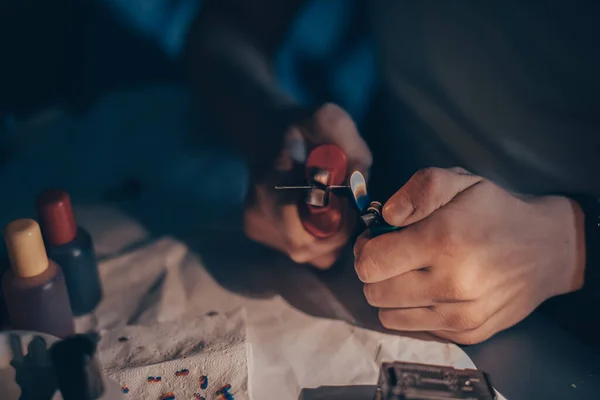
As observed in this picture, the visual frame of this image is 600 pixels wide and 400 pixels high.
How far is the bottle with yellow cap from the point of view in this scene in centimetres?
58

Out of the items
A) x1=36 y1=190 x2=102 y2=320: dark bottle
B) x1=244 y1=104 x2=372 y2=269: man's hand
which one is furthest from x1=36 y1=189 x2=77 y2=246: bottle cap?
x1=244 y1=104 x2=372 y2=269: man's hand

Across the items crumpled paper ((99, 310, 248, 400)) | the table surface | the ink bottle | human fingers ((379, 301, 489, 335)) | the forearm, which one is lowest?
crumpled paper ((99, 310, 248, 400))

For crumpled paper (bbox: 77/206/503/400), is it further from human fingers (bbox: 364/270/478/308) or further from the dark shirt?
the dark shirt

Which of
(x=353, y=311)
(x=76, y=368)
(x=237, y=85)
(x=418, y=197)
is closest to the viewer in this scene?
(x=76, y=368)

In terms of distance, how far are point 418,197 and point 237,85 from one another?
0.47 meters

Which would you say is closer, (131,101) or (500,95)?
(500,95)

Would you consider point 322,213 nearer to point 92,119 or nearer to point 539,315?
point 539,315

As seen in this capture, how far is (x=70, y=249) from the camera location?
67cm

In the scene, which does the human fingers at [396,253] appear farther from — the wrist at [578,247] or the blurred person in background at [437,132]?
the wrist at [578,247]

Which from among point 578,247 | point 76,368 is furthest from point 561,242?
point 76,368

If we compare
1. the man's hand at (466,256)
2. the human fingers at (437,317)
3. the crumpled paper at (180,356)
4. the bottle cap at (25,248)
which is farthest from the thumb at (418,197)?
the bottle cap at (25,248)

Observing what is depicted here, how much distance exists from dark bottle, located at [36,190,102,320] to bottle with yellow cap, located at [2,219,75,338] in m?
0.04

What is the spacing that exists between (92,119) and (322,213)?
0.60m

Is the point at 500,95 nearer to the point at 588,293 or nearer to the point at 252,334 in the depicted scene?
the point at 588,293
